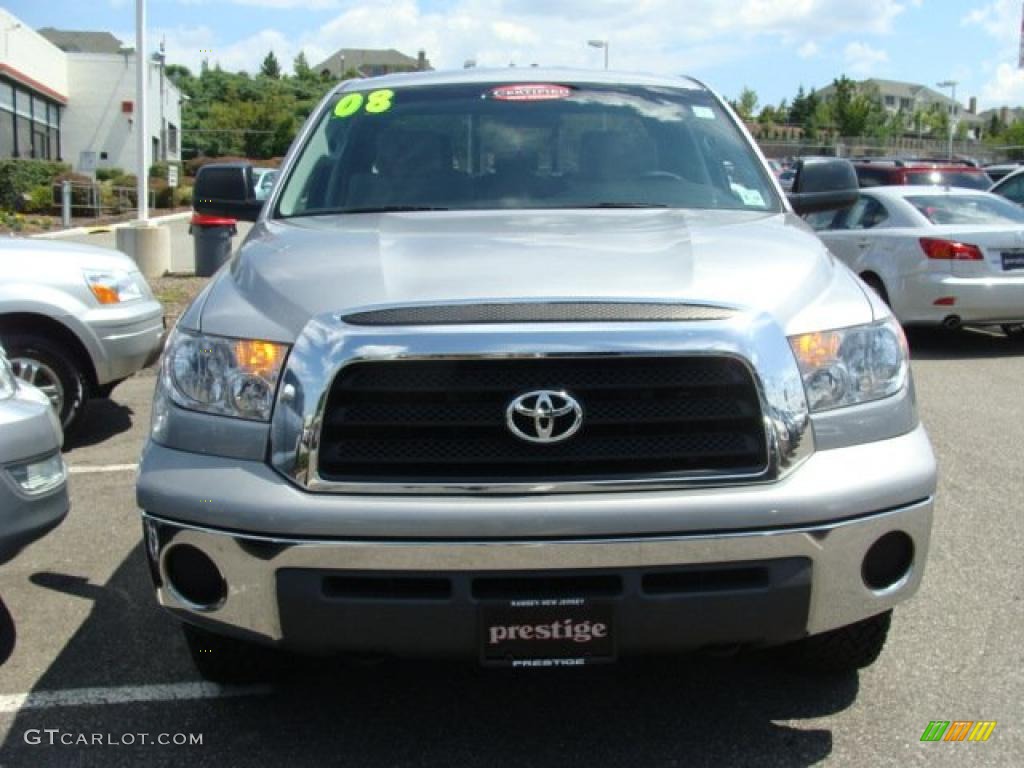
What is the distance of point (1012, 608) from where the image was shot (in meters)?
4.26

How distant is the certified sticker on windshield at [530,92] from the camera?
473cm

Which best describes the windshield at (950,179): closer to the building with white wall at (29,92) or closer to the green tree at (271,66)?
the building with white wall at (29,92)

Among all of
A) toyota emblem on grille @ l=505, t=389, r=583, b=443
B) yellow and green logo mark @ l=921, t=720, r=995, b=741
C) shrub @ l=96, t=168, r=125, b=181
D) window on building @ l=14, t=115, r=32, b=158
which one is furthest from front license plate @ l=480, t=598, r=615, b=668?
shrub @ l=96, t=168, r=125, b=181

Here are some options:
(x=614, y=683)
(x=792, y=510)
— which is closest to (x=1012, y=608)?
(x=614, y=683)

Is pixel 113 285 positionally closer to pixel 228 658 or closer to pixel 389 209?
pixel 389 209

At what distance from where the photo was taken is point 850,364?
9.89ft

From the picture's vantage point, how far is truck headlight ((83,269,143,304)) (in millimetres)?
6867

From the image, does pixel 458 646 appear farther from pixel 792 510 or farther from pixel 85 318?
pixel 85 318

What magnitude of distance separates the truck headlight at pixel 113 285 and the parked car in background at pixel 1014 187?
11.7 metres

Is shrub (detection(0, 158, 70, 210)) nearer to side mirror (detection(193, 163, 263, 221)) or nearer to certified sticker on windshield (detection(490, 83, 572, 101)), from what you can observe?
side mirror (detection(193, 163, 263, 221))

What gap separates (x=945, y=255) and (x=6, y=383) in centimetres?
876

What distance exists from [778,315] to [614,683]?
4.53 ft

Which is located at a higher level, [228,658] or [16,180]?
[16,180]

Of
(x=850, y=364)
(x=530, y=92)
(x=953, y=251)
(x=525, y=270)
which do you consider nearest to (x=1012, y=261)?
(x=953, y=251)
